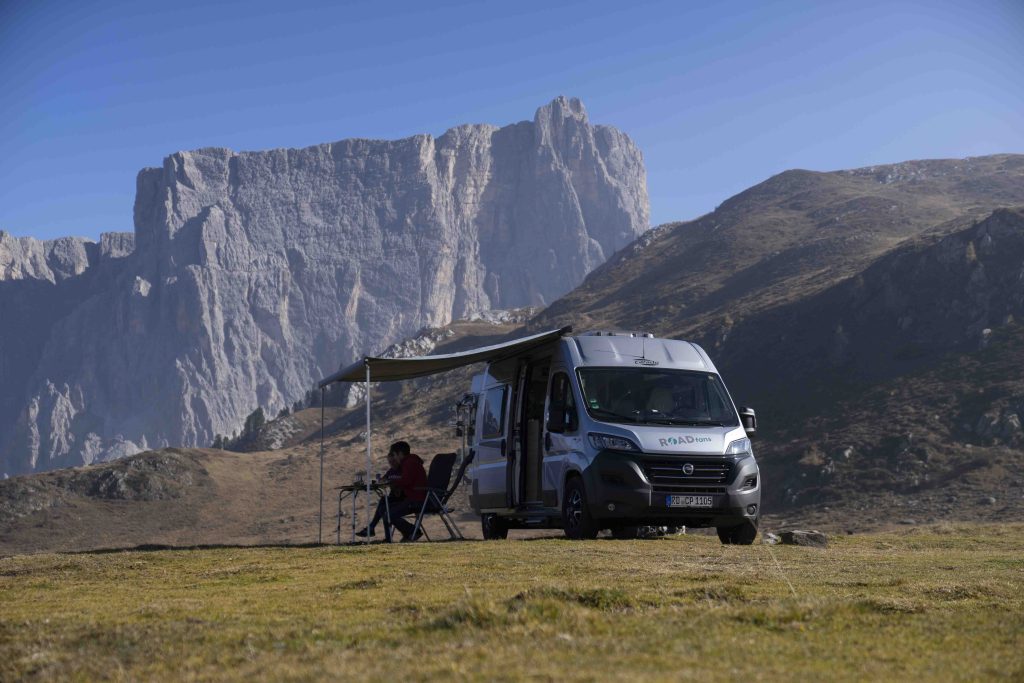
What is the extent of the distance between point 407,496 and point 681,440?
484 centimetres

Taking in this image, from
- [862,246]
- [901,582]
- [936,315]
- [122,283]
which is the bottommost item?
[901,582]

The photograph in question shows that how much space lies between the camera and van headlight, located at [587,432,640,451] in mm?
13898

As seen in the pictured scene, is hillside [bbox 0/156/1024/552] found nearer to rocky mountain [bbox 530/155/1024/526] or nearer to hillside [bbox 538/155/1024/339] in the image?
rocky mountain [bbox 530/155/1024/526]

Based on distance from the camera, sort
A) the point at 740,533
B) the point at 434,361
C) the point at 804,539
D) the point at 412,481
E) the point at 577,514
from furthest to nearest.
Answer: the point at 804,539, the point at 434,361, the point at 412,481, the point at 740,533, the point at 577,514

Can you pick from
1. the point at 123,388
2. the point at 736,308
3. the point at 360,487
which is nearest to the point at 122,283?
the point at 123,388

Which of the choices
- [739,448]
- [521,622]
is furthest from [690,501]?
[521,622]

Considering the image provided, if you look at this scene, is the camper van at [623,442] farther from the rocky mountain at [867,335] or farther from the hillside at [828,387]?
the rocky mountain at [867,335]

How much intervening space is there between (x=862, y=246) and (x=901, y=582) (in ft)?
196

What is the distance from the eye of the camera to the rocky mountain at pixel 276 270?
500 feet

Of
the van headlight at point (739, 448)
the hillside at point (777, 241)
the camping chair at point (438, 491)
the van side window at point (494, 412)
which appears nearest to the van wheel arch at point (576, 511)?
the van headlight at point (739, 448)

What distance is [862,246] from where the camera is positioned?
6531cm

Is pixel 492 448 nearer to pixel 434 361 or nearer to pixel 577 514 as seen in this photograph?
pixel 434 361

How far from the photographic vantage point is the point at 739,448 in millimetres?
14375

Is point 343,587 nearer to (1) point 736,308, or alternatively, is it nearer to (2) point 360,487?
(2) point 360,487
